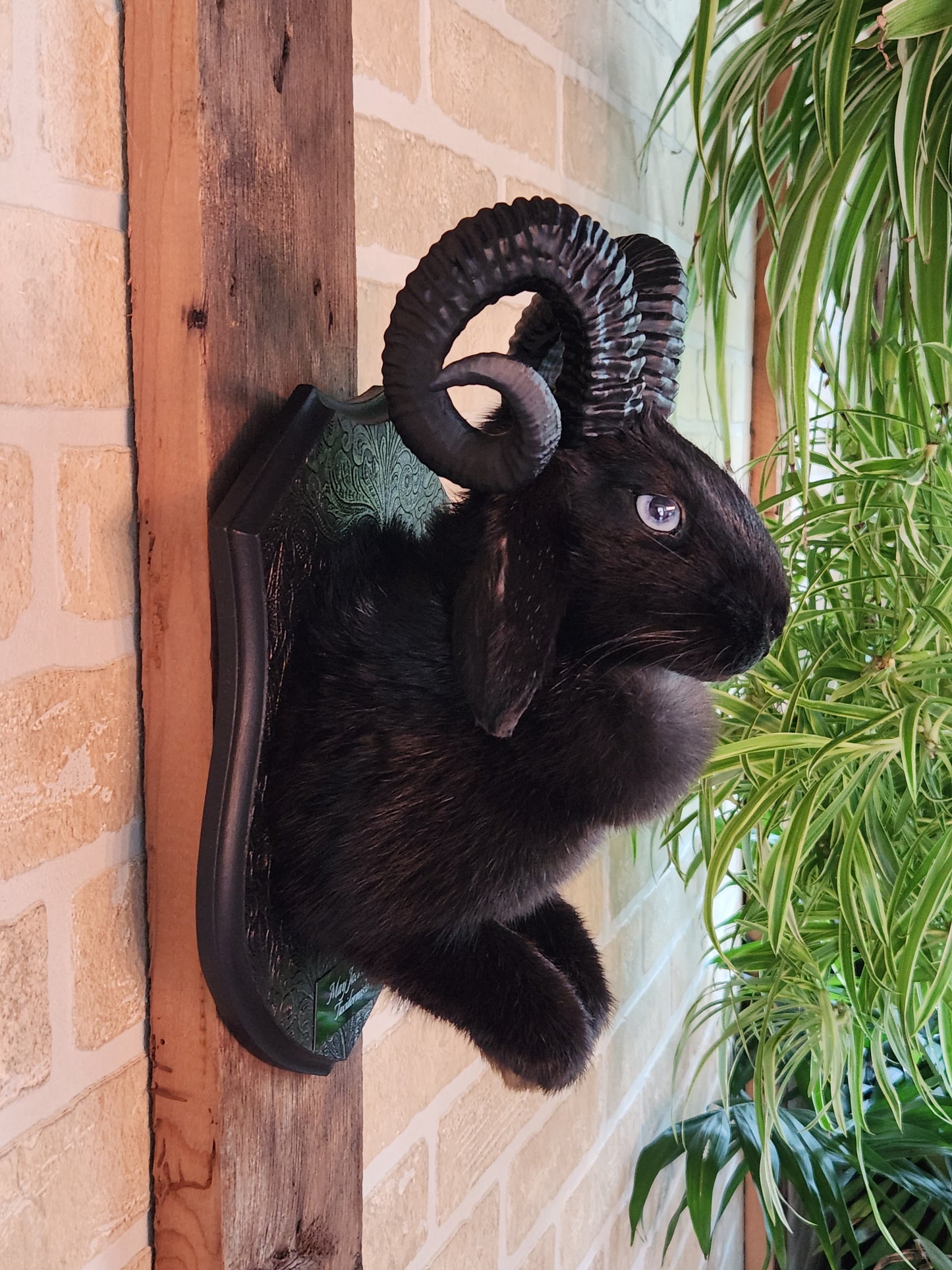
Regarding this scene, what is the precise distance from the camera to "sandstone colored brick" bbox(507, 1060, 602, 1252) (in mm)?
1000

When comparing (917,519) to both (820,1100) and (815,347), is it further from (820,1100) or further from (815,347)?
(820,1100)

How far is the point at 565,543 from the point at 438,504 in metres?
0.23

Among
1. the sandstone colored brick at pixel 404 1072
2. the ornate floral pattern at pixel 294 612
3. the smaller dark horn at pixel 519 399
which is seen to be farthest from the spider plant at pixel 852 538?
the smaller dark horn at pixel 519 399

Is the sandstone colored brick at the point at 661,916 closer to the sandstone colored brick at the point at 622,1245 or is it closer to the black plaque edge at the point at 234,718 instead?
the sandstone colored brick at the point at 622,1245

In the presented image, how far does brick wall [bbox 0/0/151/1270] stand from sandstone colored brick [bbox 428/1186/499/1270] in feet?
1.45

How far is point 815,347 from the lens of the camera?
43.8 inches

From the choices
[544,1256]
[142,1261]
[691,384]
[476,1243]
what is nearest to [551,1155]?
[544,1256]

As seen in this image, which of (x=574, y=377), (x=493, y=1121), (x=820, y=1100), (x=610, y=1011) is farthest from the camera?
(x=820, y=1100)

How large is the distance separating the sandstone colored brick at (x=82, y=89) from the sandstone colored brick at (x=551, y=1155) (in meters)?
0.83

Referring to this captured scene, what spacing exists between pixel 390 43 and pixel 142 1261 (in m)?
0.70

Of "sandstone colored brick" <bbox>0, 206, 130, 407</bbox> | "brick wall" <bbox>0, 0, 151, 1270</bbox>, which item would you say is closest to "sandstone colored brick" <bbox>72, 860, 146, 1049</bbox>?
"brick wall" <bbox>0, 0, 151, 1270</bbox>

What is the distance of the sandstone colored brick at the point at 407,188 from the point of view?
662 mm

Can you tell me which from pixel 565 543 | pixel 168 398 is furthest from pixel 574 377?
pixel 168 398

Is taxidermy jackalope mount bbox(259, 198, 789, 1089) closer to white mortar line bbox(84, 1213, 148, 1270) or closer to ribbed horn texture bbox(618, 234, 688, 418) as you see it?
ribbed horn texture bbox(618, 234, 688, 418)
